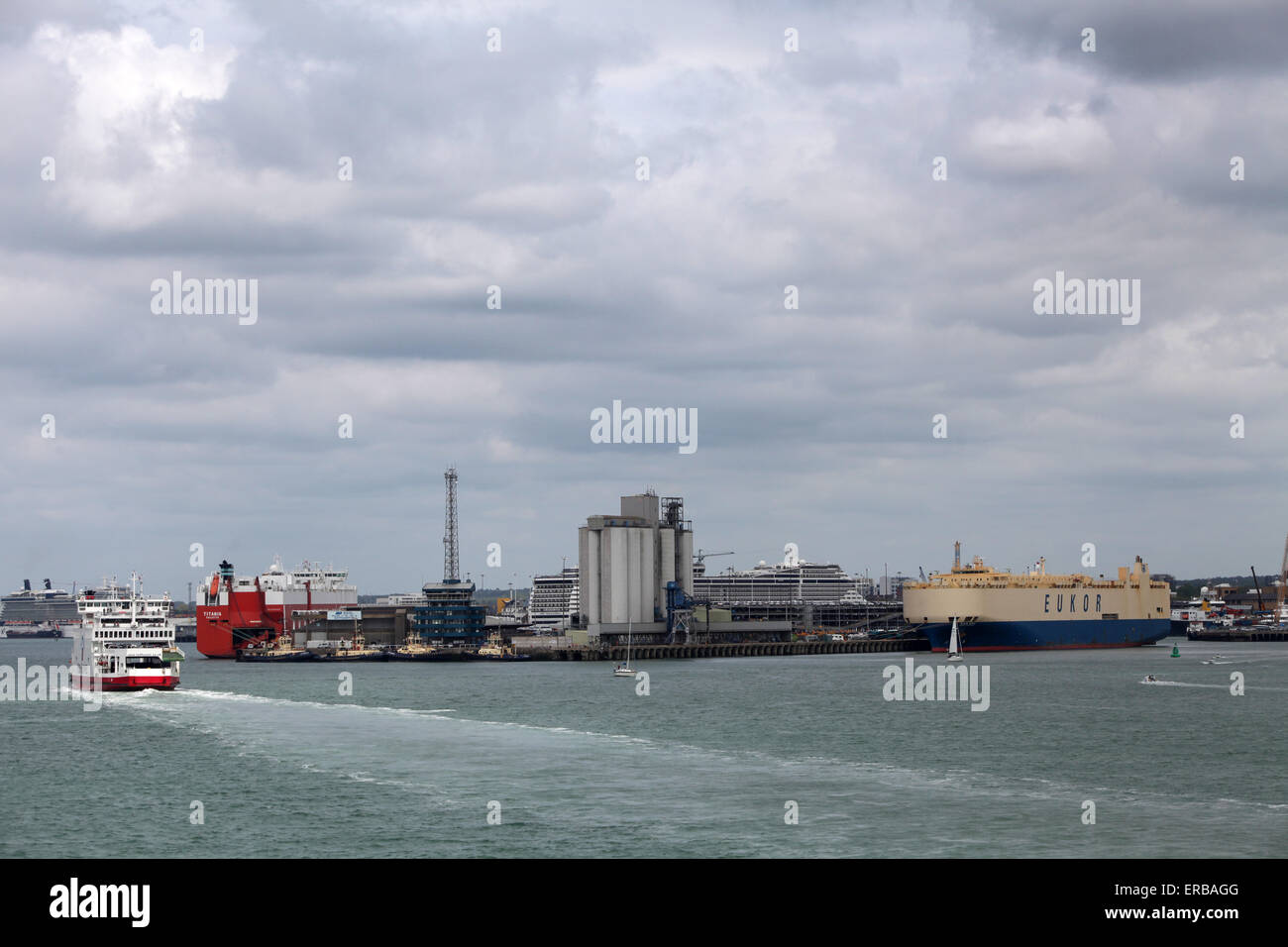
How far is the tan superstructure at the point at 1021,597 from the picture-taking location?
151 m

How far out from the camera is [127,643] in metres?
84.1

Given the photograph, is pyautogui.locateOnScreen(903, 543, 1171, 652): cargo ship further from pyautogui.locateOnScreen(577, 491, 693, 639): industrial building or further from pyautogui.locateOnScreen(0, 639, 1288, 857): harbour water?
pyautogui.locateOnScreen(0, 639, 1288, 857): harbour water

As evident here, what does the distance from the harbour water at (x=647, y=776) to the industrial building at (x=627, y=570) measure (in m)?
74.5

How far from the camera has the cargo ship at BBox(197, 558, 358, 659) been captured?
15988 cm

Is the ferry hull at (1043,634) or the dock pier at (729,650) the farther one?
the dock pier at (729,650)

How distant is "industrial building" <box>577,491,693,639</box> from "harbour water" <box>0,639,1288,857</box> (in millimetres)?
74463

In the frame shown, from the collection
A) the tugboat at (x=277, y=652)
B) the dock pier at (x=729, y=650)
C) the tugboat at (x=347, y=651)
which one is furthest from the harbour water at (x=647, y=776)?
the dock pier at (x=729, y=650)

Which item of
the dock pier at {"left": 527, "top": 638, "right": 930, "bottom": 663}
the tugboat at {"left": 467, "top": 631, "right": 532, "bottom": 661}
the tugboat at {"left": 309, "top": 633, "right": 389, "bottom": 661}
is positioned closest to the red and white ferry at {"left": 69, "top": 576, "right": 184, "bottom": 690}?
the tugboat at {"left": 309, "top": 633, "right": 389, "bottom": 661}

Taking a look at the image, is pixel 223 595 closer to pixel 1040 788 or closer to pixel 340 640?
pixel 340 640

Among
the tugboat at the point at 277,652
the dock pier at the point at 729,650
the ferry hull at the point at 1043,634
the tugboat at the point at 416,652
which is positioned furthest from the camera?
the dock pier at the point at 729,650

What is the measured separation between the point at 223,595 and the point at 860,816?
141m

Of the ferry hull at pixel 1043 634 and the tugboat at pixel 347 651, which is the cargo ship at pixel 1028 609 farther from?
the tugboat at pixel 347 651

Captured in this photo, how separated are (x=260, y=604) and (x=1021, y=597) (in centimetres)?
9129
